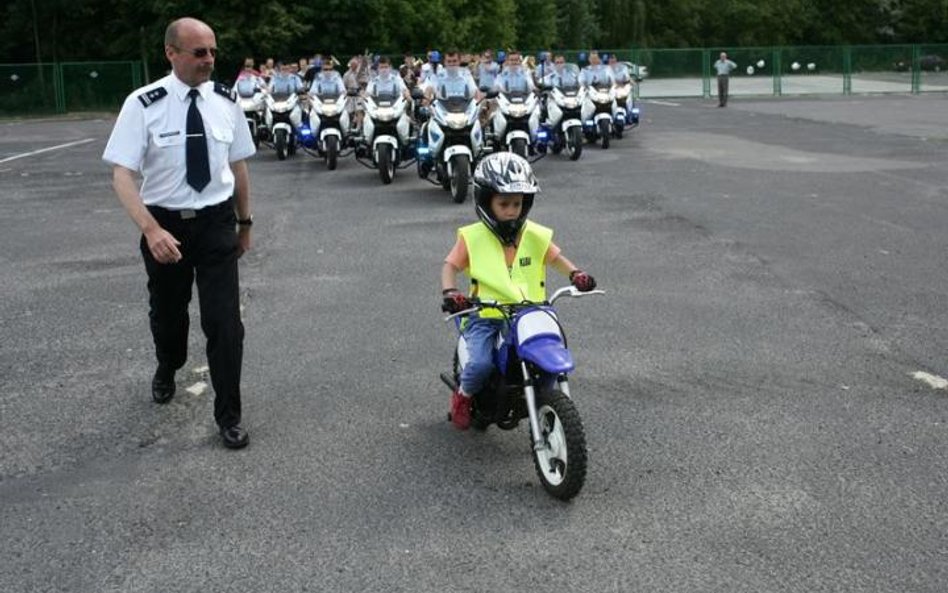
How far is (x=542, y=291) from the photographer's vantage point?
5.38 meters

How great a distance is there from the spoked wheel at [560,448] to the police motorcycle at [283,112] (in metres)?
17.8

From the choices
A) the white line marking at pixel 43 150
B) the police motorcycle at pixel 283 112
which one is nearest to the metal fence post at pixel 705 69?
the white line marking at pixel 43 150

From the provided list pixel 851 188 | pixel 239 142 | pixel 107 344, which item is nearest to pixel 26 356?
pixel 107 344

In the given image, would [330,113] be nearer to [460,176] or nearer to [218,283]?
[460,176]

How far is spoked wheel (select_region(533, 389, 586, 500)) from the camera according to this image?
188 inches

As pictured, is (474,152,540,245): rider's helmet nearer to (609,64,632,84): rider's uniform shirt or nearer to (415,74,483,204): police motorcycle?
(415,74,483,204): police motorcycle

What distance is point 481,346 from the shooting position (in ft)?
17.5

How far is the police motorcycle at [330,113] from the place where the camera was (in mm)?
19875

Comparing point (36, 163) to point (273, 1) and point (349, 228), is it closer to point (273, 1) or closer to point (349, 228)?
point (349, 228)

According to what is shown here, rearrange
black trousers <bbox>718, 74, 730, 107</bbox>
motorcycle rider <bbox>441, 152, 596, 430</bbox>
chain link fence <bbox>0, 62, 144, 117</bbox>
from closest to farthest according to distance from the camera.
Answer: motorcycle rider <bbox>441, 152, 596, 430</bbox> < black trousers <bbox>718, 74, 730, 107</bbox> < chain link fence <bbox>0, 62, 144, 117</bbox>

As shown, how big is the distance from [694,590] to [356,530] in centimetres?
135

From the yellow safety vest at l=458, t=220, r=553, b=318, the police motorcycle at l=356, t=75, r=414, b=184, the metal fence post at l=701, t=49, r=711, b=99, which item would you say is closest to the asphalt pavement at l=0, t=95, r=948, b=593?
the yellow safety vest at l=458, t=220, r=553, b=318

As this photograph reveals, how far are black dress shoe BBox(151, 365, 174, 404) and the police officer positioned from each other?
69 cm

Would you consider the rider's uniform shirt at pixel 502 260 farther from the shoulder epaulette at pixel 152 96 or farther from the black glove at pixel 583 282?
the shoulder epaulette at pixel 152 96
